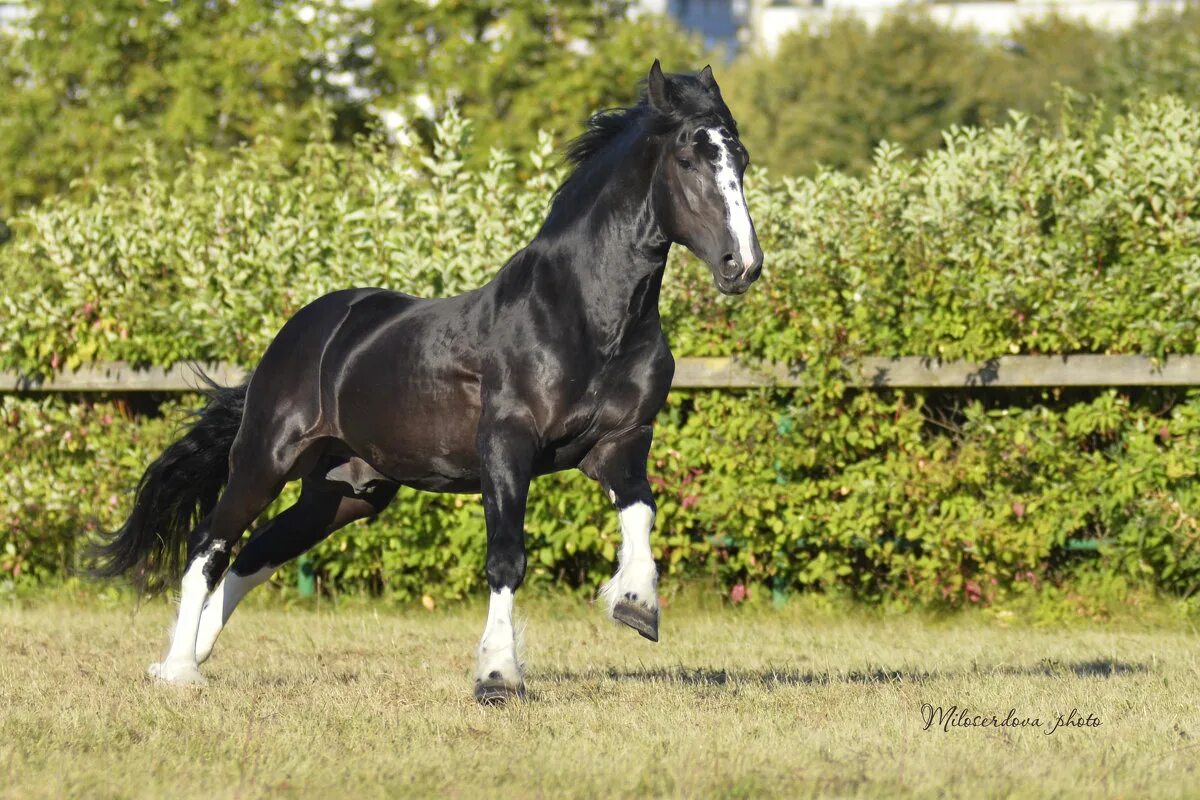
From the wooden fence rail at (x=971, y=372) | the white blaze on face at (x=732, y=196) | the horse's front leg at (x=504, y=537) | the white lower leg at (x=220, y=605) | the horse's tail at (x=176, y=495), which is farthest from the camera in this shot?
the wooden fence rail at (x=971, y=372)

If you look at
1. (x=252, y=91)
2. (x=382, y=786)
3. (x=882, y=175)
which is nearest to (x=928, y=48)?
(x=252, y=91)

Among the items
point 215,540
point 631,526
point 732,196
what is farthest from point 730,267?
point 215,540

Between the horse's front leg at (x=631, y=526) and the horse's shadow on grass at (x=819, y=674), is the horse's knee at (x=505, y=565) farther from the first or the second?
the horse's shadow on grass at (x=819, y=674)

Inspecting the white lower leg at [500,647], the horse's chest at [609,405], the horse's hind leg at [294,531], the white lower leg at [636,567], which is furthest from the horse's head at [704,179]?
the horse's hind leg at [294,531]

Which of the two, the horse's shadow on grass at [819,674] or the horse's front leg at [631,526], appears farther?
the horse's shadow on grass at [819,674]

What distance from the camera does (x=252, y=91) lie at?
21938mm

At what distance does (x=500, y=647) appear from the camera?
5.77 metres

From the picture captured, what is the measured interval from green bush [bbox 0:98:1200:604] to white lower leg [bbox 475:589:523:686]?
330cm

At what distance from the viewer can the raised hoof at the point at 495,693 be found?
18.6ft

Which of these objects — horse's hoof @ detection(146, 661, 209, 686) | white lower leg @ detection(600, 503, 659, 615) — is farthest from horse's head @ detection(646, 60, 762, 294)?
horse's hoof @ detection(146, 661, 209, 686)

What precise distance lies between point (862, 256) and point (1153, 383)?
1.68 meters

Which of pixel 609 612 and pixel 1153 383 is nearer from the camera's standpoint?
pixel 609 612

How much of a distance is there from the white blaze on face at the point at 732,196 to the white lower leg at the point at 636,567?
103 cm

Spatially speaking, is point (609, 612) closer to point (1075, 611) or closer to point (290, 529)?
point (290, 529)
